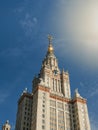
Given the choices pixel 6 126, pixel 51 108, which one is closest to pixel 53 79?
pixel 51 108

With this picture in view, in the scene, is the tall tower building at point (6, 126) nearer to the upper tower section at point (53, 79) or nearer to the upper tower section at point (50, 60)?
the upper tower section at point (53, 79)

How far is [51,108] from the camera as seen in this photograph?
13738 centimetres

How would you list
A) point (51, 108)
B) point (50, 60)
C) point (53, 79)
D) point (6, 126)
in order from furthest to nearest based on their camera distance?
point (50, 60), point (53, 79), point (51, 108), point (6, 126)

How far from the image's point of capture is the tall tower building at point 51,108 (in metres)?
129

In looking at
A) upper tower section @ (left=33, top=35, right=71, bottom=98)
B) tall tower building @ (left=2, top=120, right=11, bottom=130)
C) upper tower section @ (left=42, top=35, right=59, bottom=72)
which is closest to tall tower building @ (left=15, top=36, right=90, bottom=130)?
upper tower section @ (left=33, top=35, right=71, bottom=98)

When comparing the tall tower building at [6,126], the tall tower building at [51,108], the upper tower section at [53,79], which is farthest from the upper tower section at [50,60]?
the tall tower building at [6,126]

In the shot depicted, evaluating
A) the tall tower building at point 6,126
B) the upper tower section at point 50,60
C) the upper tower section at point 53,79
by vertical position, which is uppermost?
the upper tower section at point 50,60

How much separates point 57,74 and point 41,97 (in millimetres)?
35934

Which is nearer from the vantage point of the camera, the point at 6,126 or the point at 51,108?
the point at 6,126

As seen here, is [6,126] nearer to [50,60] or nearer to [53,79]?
[53,79]

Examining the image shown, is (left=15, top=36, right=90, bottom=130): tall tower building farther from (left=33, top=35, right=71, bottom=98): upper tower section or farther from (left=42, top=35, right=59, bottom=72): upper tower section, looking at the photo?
(left=42, top=35, right=59, bottom=72): upper tower section

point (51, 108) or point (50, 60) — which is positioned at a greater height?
point (50, 60)

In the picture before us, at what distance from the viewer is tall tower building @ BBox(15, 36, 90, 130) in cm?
12875

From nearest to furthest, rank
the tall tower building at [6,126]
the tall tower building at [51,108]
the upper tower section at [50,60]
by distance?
the tall tower building at [6,126] < the tall tower building at [51,108] < the upper tower section at [50,60]
